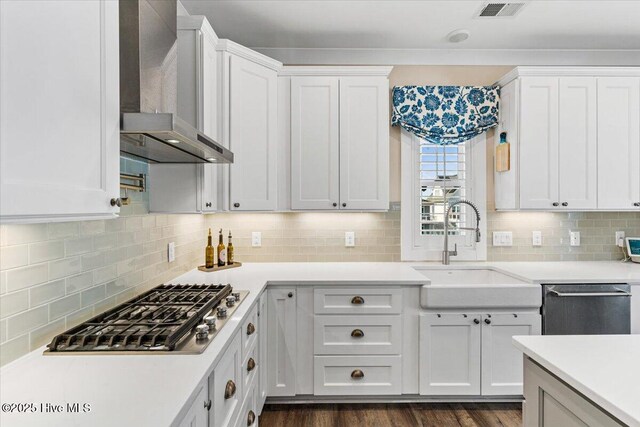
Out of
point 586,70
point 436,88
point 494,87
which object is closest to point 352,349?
point 436,88

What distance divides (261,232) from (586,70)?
2732 millimetres

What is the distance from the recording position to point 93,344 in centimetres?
122

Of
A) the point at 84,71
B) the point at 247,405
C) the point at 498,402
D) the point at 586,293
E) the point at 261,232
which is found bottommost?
the point at 498,402

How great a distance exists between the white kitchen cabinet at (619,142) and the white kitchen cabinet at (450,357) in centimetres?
148

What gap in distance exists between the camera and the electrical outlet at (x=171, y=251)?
7.39 ft

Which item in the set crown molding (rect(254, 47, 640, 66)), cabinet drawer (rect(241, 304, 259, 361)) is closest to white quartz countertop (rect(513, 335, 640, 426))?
cabinet drawer (rect(241, 304, 259, 361))

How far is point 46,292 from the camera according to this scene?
4.18 ft

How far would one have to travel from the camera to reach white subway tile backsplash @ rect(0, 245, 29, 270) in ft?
3.62

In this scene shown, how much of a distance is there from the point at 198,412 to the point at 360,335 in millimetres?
1494

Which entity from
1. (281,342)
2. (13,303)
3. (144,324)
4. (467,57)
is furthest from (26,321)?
(467,57)

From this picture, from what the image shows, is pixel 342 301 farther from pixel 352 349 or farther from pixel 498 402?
pixel 498 402

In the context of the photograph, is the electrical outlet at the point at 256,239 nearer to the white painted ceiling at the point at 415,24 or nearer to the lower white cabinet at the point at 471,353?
the lower white cabinet at the point at 471,353

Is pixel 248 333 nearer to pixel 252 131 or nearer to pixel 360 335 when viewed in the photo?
pixel 360 335

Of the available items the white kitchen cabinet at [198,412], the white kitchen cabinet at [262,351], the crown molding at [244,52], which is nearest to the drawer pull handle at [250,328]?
the white kitchen cabinet at [262,351]
